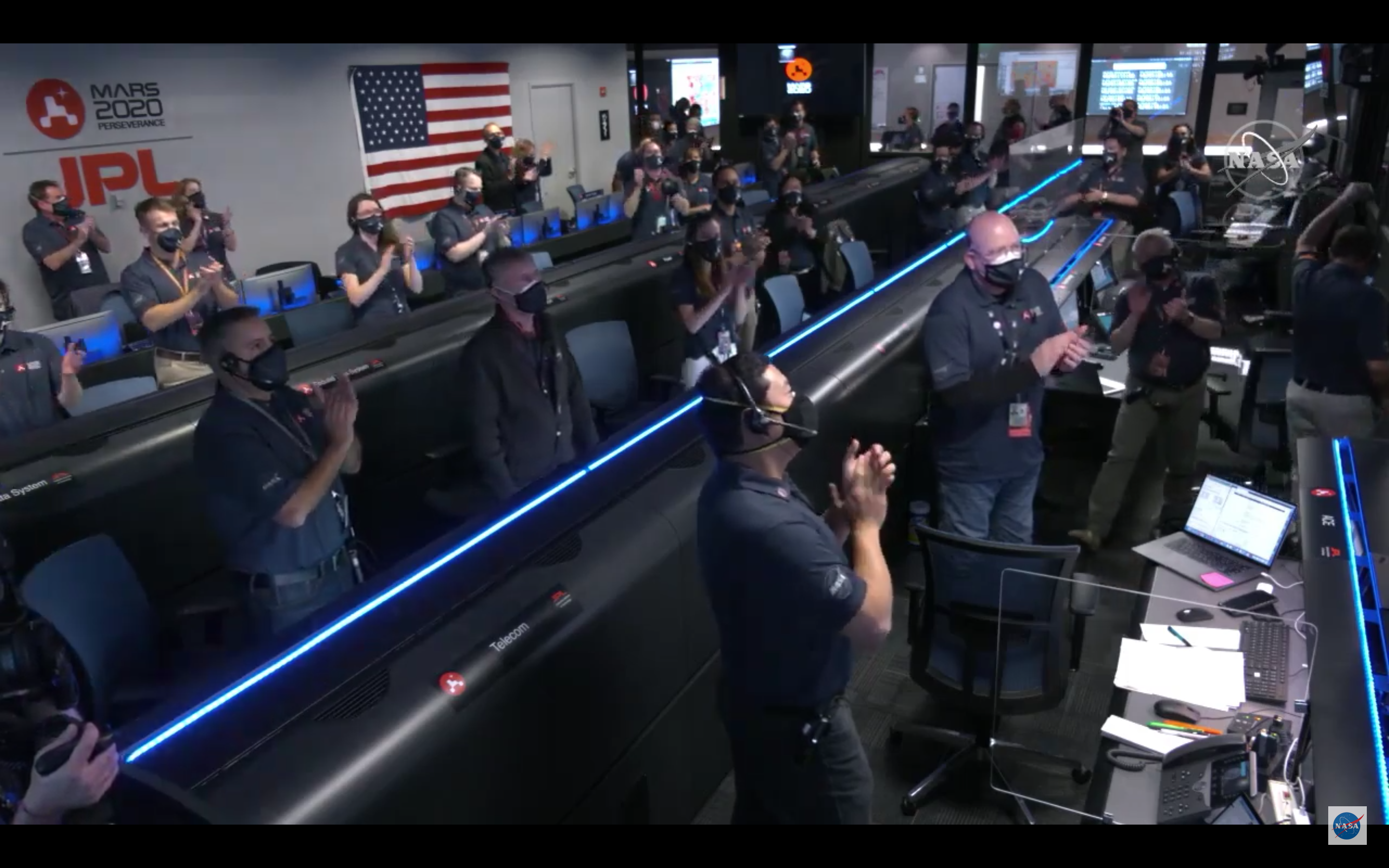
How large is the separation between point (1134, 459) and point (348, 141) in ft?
26.4

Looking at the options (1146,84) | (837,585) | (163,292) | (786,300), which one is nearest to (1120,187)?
(786,300)

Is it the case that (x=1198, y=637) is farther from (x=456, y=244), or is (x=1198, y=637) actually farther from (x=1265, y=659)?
(x=456, y=244)

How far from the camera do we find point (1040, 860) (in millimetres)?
1520

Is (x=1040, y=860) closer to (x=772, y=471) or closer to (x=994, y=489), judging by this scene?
(x=772, y=471)

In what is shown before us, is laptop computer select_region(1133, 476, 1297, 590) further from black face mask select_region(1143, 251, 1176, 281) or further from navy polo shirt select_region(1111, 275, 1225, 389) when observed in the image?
black face mask select_region(1143, 251, 1176, 281)

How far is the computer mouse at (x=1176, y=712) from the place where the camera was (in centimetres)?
259

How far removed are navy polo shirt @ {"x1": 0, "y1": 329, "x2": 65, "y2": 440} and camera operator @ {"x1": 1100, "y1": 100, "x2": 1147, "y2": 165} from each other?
8190mm

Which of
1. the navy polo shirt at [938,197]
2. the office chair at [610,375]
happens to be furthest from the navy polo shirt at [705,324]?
the navy polo shirt at [938,197]

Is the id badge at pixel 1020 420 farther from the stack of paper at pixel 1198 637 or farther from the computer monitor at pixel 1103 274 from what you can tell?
the computer monitor at pixel 1103 274

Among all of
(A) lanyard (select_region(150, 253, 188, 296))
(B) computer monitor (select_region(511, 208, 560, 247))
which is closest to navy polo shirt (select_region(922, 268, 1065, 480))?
(A) lanyard (select_region(150, 253, 188, 296))

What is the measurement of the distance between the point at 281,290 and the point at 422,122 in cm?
499

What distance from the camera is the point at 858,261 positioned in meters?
7.61

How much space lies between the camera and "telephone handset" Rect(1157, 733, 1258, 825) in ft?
7.23
